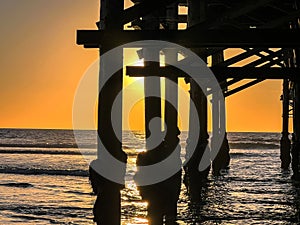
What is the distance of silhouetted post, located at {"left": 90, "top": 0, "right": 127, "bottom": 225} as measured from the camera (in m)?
6.21

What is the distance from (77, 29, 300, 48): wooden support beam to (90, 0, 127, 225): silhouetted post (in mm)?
94

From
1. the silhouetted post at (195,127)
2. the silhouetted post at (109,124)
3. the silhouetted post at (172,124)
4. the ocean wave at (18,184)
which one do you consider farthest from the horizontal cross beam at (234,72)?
the ocean wave at (18,184)

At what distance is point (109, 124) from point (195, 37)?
1.11m

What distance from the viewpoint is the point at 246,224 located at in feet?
42.8

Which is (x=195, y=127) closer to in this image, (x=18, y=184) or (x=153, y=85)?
(x=153, y=85)

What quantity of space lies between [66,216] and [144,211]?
1.72 m

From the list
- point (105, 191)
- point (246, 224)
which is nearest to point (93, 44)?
point (105, 191)

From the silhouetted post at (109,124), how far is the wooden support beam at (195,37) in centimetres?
9

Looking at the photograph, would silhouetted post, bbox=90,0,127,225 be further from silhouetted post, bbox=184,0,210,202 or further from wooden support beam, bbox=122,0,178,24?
silhouetted post, bbox=184,0,210,202

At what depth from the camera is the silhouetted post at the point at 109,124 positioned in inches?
244

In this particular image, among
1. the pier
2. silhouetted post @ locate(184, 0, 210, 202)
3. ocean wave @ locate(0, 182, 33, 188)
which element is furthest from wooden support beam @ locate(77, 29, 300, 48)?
ocean wave @ locate(0, 182, 33, 188)

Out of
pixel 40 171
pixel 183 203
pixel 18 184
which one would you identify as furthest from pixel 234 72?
pixel 40 171

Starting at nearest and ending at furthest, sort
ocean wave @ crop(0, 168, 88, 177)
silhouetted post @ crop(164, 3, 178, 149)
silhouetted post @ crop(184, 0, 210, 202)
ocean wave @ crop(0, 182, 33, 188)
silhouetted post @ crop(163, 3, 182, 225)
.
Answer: silhouetted post @ crop(163, 3, 182, 225)
silhouetted post @ crop(164, 3, 178, 149)
silhouetted post @ crop(184, 0, 210, 202)
ocean wave @ crop(0, 182, 33, 188)
ocean wave @ crop(0, 168, 88, 177)

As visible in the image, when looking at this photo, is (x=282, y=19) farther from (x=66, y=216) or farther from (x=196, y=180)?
(x=66, y=216)
